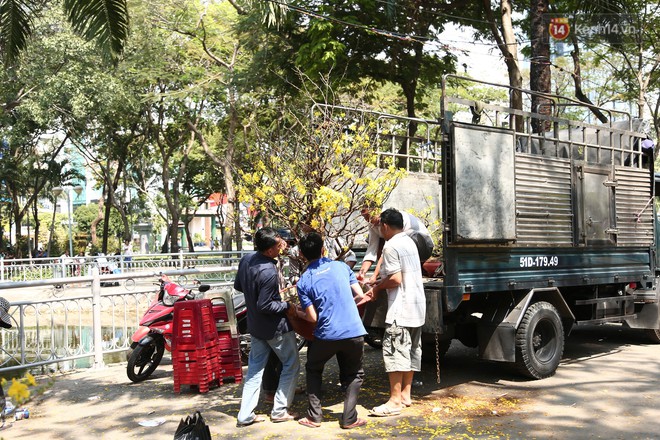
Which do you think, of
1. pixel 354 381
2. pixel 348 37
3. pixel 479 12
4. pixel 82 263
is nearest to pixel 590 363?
pixel 354 381

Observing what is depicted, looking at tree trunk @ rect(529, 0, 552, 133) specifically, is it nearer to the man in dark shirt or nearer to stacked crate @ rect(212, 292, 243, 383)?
stacked crate @ rect(212, 292, 243, 383)

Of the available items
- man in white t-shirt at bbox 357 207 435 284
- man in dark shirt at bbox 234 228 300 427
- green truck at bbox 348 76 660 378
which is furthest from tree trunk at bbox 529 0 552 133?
man in dark shirt at bbox 234 228 300 427

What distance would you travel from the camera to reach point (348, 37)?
1534cm

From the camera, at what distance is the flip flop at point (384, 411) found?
19.6 ft

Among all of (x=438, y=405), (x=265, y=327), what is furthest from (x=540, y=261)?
(x=265, y=327)

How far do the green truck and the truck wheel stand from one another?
20.1 inches

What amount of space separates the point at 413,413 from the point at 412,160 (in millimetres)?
4224

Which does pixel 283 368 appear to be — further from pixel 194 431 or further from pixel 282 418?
pixel 194 431

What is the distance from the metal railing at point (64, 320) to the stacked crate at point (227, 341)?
1.45 feet

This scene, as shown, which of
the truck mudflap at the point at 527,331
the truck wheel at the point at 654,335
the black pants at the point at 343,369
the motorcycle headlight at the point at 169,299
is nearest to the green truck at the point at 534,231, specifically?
the truck mudflap at the point at 527,331

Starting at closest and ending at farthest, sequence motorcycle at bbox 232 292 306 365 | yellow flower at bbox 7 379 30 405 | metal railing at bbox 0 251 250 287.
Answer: yellow flower at bbox 7 379 30 405 < motorcycle at bbox 232 292 306 365 < metal railing at bbox 0 251 250 287

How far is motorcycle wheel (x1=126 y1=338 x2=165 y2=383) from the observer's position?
7.74 metres

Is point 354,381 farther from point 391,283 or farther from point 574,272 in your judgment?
point 574,272
